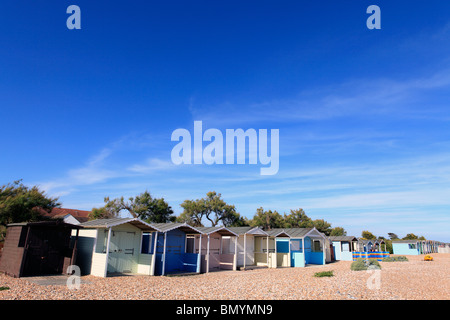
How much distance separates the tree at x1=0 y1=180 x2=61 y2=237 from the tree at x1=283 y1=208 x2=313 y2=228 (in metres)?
41.1

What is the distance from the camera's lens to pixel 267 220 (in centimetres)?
5291

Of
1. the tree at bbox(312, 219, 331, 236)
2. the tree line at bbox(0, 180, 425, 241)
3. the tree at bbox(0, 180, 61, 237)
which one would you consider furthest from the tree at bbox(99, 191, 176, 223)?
the tree at bbox(312, 219, 331, 236)

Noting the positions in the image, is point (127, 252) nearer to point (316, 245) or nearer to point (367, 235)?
point (316, 245)

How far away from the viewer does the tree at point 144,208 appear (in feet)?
132

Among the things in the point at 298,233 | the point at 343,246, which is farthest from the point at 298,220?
the point at 298,233

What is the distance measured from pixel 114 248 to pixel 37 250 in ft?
12.8

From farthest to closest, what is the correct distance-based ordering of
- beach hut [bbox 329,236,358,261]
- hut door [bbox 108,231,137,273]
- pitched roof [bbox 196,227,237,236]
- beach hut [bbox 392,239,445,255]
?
beach hut [bbox 392,239,445,255] < beach hut [bbox 329,236,358,261] < pitched roof [bbox 196,227,237,236] < hut door [bbox 108,231,137,273]

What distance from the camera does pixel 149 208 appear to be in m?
41.5

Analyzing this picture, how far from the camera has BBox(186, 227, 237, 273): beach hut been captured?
22062 mm

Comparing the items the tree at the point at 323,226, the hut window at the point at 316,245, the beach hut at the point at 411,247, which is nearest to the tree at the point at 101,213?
the hut window at the point at 316,245

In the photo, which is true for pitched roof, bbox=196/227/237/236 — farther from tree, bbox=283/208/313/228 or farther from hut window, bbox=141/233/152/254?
tree, bbox=283/208/313/228
